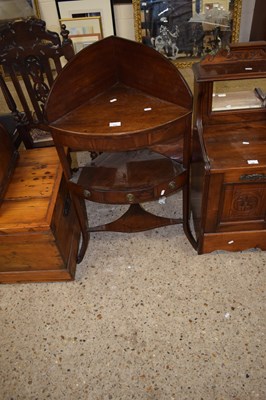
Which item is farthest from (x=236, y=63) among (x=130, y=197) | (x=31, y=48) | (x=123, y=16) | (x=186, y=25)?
(x=123, y=16)

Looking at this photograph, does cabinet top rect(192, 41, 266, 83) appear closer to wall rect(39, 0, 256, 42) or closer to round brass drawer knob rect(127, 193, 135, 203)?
round brass drawer knob rect(127, 193, 135, 203)

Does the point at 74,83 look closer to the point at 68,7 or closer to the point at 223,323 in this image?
the point at 223,323

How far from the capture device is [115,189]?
1.38 meters

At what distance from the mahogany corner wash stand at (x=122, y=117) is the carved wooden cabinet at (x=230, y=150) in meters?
0.15

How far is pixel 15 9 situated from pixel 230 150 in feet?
8.38

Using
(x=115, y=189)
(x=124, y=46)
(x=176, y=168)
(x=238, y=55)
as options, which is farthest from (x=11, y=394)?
(x=238, y=55)

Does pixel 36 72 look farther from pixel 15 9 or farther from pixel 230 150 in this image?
pixel 15 9

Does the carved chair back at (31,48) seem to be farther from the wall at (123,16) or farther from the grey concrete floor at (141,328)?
the wall at (123,16)

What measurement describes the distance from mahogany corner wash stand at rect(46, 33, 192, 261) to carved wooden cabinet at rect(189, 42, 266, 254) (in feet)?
0.48

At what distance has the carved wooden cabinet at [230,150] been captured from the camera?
4.33ft

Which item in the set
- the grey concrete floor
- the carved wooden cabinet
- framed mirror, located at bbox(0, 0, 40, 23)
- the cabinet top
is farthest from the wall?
the grey concrete floor

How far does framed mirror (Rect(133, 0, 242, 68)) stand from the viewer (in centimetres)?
279

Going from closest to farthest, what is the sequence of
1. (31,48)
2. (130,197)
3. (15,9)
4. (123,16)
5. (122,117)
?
(122,117), (130,197), (31,48), (15,9), (123,16)

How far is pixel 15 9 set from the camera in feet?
9.11
